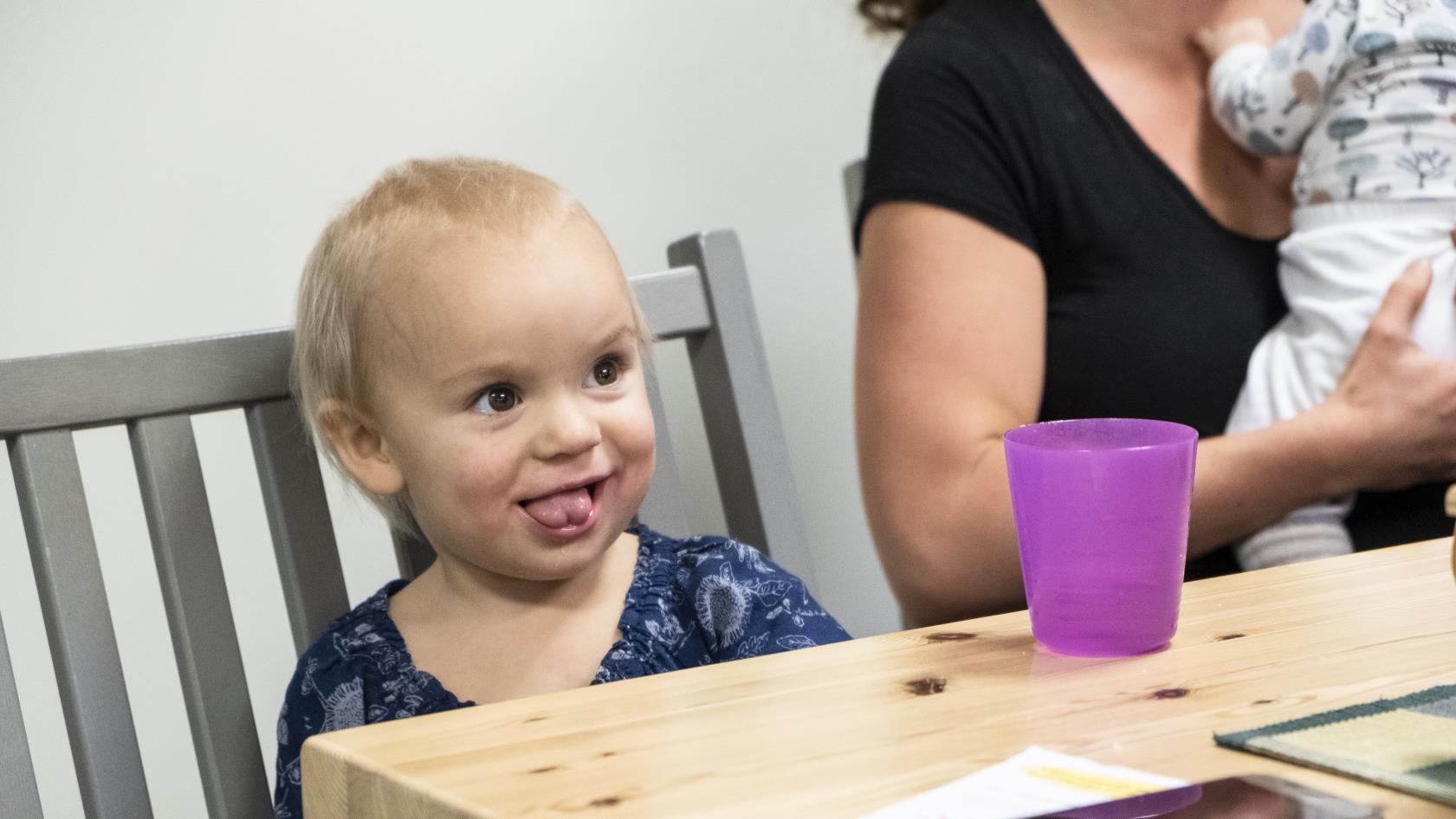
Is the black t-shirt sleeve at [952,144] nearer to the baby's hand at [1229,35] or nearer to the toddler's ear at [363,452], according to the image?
the baby's hand at [1229,35]

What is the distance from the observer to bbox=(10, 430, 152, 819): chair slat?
0.94 m

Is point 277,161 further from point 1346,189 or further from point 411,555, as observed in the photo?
point 1346,189

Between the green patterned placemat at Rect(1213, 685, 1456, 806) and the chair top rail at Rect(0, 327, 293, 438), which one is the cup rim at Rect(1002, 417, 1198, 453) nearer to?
the green patterned placemat at Rect(1213, 685, 1456, 806)

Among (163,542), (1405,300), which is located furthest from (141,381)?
(1405,300)

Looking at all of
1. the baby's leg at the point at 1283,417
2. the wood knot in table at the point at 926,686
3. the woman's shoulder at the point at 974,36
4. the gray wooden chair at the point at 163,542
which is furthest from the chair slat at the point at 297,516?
the baby's leg at the point at 1283,417

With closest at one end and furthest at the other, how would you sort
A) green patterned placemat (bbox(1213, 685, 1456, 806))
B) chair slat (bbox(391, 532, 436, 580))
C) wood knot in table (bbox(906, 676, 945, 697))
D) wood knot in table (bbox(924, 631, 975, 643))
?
green patterned placemat (bbox(1213, 685, 1456, 806))
wood knot in table (bbox(906, 676, 945, 697))
wood knot in table (bbox(924, 631, 975, 643))
chair slat (bbox(391, 532, 436, 580))

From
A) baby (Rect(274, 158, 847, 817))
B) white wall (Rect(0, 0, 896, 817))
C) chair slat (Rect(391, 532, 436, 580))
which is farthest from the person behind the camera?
white wall (Rect(0, 0, 896, 817))

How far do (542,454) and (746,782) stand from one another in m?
0.49

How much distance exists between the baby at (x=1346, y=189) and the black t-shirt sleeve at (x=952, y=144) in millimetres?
221

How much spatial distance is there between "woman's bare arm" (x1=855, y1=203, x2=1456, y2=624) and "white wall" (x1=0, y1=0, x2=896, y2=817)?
472mm

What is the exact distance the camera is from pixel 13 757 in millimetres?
896

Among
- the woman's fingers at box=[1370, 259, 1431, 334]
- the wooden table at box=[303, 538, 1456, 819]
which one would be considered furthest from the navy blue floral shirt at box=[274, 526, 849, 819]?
the woman's fingers at box=[1370, 259, 1431, 334]

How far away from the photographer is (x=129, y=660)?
1404 millimetres

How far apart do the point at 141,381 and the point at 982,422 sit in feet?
2.18
